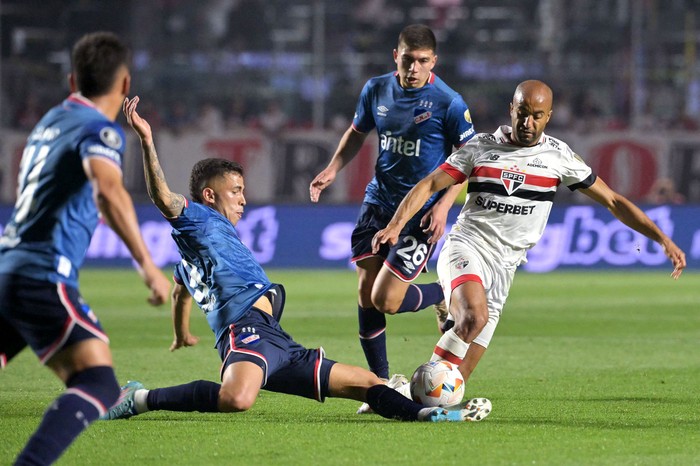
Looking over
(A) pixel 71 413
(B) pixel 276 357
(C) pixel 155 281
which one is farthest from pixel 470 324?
(A) pixel 71 413

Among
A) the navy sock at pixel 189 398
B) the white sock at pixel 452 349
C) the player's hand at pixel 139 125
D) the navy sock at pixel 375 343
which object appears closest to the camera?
the player's hand at pixel 139 125

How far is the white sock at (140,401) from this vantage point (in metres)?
6.18

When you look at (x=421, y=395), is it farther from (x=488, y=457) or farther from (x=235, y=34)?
(x=235, y=34)

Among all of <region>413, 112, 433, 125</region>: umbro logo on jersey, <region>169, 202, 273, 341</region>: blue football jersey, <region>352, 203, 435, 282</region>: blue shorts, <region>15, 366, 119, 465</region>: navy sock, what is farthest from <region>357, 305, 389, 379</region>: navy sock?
<region>15, 366, 119, 465</region>: navy sock

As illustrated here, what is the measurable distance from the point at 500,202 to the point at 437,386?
1278mm

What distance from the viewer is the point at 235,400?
5.77 metres

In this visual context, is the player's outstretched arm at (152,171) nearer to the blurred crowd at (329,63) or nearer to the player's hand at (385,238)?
the player's hand at (385,238)

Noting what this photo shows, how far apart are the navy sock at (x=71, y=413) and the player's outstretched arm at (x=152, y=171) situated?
142 cm

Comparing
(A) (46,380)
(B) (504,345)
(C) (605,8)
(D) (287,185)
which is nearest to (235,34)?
(D) (287,185)

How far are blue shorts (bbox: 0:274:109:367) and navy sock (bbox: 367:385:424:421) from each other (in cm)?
206

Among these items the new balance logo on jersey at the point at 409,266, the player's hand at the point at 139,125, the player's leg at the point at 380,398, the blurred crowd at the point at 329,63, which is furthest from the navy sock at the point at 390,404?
the blurred crowd at the point at 329,63

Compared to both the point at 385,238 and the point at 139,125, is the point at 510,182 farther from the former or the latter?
the point at 139,125

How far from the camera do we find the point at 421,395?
645 cm

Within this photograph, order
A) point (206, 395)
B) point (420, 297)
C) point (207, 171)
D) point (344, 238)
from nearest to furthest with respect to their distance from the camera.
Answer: point (206, 395)
point (207, 171)
point (420, 297)
point (344, 238)
